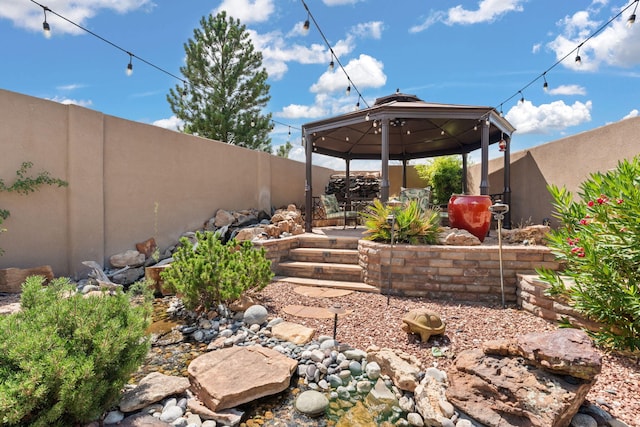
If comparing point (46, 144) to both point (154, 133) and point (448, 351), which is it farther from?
point (448, 351)

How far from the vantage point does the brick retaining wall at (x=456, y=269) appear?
406cm

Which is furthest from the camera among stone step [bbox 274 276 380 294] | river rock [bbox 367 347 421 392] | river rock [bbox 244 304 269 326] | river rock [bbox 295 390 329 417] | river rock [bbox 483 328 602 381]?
stone step [bbox 274 276 380 294]

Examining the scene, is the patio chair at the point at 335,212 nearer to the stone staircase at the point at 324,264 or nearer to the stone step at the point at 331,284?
the stone staircase at the point at 324,264

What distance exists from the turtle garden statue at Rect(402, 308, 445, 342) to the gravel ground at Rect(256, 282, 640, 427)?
0.08 meters

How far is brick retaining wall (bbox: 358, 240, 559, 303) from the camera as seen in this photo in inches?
160

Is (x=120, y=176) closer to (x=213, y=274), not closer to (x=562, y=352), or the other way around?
(x=213, y=274)

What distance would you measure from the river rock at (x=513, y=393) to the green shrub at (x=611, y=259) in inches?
38.0

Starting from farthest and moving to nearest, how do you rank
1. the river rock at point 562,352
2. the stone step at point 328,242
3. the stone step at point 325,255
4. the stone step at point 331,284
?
1. the stone step at point 328,242
2. the stone step at point 325,255
3. the stone step at point 331,284
4. the river rock at point 562,352

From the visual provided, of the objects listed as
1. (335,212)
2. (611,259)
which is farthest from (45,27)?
(611,259)

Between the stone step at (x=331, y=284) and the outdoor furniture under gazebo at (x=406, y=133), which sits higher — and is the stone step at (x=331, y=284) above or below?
below

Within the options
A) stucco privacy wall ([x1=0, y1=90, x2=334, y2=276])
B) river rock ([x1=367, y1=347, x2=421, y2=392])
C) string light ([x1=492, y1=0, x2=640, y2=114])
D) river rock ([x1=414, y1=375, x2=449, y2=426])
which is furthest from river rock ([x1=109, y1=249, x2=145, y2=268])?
string light ([x1=492, y1=0, x2=640, y2=114])

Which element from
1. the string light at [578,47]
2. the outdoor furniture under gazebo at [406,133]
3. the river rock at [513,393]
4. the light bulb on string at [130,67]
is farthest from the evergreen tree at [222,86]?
the river rock at [513,393]

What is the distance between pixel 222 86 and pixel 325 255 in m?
10.6

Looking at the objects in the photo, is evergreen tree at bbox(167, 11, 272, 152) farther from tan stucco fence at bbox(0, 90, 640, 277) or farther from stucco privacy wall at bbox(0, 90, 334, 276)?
stucco privacy wall at bbox(0, 90, 334, 276)
